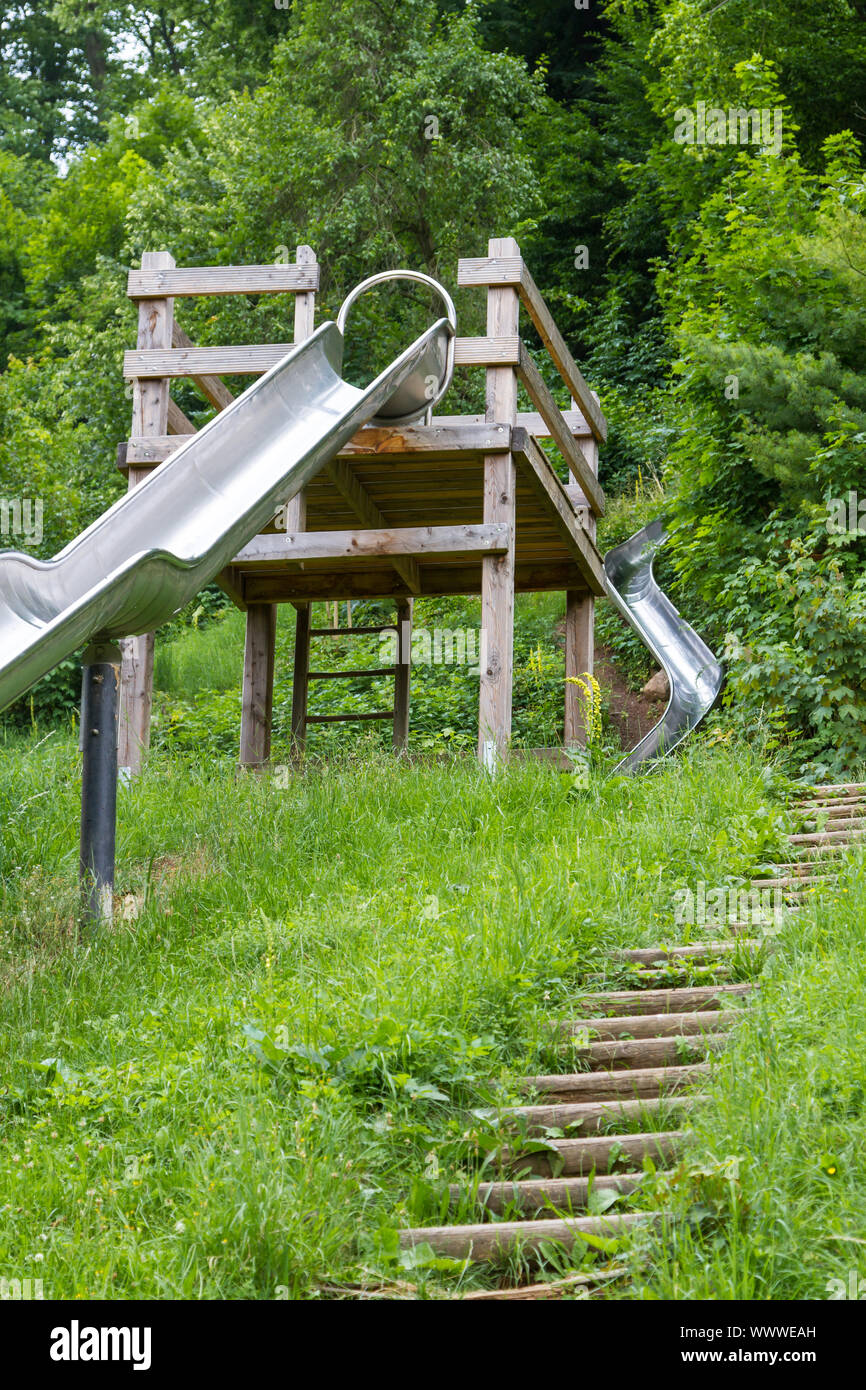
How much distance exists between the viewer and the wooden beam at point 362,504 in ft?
35.3

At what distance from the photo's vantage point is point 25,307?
2908 centimetres

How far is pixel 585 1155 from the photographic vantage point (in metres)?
4.20

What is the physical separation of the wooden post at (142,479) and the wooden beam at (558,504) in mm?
2488

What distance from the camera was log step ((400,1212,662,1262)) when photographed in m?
3.77

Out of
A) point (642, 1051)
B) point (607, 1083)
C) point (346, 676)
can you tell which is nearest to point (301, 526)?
point (346, 676)

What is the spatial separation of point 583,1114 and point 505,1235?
2.14ft

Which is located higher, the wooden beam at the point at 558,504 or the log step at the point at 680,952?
the wooden beam at the point at 558,504

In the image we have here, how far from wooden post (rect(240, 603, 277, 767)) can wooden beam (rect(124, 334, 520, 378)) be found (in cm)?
258

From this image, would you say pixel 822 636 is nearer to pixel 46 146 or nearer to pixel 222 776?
pixel 222 776

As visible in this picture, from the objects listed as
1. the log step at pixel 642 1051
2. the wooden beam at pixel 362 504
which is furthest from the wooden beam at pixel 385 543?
the log step at pixel 642 1051

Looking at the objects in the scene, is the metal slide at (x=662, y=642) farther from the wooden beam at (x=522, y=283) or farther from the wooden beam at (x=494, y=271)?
the wooden beam at (x=494, y=271)

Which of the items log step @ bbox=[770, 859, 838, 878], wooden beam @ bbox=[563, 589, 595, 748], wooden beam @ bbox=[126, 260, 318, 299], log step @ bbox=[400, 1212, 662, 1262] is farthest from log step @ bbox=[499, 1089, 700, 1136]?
wooden beam @ bbox=[563, 589, 595, 748]
